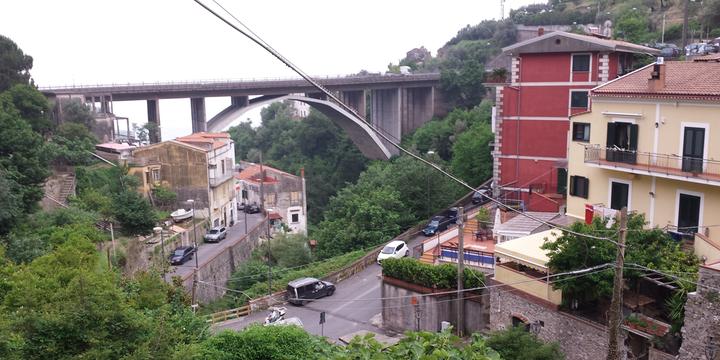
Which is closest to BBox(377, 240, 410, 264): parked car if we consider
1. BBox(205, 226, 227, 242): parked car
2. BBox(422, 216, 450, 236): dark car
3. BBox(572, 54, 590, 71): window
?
BBox(422, 216, 450, 236): dark car

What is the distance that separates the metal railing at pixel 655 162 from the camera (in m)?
14.7

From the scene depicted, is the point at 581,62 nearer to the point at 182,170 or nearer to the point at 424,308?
the point at 424,308

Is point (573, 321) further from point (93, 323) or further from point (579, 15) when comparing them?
point (579, 15)

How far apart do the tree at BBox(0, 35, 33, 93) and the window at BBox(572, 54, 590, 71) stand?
88.2 feet

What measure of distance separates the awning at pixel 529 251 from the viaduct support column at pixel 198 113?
102 ft

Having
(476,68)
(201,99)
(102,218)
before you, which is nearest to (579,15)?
(476,68)

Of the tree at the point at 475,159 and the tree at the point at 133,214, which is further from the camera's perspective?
the tree at the point at 475,159

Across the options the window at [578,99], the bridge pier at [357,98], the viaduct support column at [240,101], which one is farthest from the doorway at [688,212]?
the bridge pier at [357,98]

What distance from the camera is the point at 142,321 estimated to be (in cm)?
830

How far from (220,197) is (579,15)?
50881mm

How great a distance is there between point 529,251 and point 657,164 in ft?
14.1

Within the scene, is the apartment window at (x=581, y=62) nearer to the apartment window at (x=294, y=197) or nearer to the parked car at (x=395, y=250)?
the parked car at (x=395, y=250)

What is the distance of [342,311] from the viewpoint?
20.2m

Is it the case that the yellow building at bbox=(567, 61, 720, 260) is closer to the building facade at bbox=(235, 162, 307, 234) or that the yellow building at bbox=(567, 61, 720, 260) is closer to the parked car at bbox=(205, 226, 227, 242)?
the parked car at bbox=(205, 226, 227, 242)
